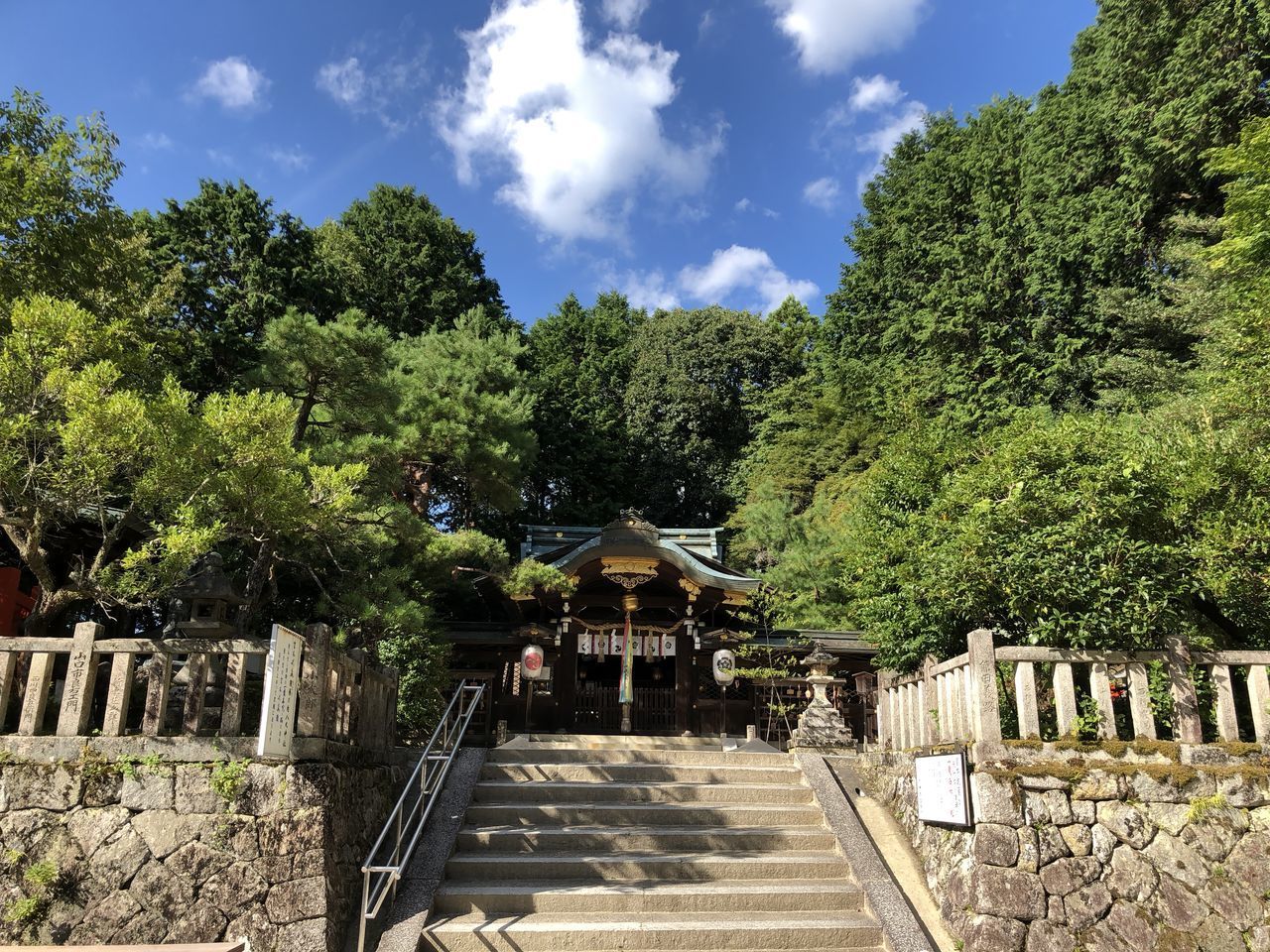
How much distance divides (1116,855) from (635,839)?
3.76m

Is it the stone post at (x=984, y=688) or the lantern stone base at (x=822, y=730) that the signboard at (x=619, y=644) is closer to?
the lantern stone base at (x=822, y=730)

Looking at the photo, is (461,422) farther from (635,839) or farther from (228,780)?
(228,780)

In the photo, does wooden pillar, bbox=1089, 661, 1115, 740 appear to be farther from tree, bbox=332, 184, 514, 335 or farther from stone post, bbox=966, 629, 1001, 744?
tree, bbox=332, 184, 514, 335

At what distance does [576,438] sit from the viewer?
25109 mm

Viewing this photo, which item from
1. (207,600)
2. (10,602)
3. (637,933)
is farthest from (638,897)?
(10,602)

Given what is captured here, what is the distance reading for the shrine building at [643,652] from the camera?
14013mm

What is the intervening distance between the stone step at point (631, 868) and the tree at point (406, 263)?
19353mm

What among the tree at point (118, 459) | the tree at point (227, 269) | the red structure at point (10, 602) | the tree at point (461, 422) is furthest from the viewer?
the tree at point (227, 269)

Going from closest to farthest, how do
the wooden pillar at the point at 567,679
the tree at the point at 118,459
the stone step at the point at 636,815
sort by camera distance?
the tree at the point at 118,459, the stone step at the point at 636,815, the wooden pillar at the point at 567,679

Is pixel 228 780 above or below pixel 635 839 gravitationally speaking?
above

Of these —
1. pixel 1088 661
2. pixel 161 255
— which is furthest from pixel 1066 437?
pixel 161 255

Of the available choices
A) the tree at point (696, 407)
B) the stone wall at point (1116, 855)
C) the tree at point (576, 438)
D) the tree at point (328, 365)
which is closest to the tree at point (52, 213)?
the tree at point (328, 365)

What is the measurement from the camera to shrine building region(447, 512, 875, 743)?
1401 centimetres

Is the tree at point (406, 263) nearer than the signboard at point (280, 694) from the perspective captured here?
No
